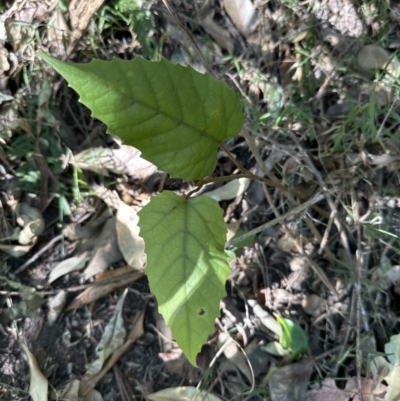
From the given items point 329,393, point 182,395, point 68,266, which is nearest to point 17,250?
point 68,266

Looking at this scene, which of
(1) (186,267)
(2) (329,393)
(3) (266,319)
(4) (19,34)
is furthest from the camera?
(4) (19,34)

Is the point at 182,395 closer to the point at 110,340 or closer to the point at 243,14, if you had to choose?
the point at 110,340

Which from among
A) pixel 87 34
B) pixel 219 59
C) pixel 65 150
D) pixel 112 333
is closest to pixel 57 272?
pixel 112 333

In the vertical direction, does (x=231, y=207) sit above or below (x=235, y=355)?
above

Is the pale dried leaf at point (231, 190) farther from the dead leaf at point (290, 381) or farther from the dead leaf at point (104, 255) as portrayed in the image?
the dead leaf at point (290, 381)

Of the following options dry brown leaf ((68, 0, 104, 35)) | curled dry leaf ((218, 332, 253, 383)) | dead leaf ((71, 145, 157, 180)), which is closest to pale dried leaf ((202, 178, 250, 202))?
dead leaf ((71, 145, 157, 180))

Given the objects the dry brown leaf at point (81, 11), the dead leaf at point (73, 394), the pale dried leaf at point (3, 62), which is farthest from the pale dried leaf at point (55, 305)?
the dry brown leaf at point (81, 11)

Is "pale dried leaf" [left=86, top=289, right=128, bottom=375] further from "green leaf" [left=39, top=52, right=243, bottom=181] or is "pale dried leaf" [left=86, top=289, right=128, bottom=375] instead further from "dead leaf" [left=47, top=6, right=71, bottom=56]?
"dead leaf" [left=47, top=6, right=71, bottom=56]
